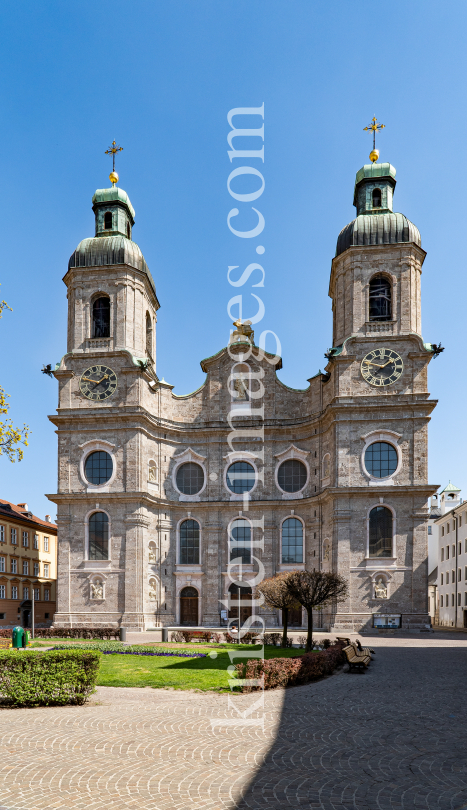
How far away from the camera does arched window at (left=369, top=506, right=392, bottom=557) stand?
136ft

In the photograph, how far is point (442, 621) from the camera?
61656mm

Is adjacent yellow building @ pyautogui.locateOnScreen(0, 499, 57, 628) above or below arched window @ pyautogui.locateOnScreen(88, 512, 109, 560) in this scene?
below

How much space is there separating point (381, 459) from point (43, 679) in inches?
1226

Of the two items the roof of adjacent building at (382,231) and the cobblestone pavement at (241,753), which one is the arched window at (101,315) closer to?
the roof of adjacent building at (382,231)

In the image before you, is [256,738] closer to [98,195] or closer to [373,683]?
[373,683]

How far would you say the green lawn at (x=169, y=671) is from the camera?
1858 cm

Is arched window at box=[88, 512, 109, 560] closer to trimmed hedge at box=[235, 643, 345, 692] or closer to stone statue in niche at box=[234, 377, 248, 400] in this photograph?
stone statue in niche at box=[234, 377, 248, 400]

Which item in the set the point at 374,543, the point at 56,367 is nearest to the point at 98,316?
the point at 56,367

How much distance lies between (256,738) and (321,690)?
6.08 m

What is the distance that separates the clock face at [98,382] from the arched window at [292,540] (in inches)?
632

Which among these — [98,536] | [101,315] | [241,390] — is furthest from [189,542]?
[101,315]

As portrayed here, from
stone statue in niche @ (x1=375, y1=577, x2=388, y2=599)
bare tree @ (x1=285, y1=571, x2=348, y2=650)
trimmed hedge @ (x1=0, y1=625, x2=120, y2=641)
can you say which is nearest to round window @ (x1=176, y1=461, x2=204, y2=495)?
trimmed hedge @ (x1=0, y1=625, x2=120, y2=641)

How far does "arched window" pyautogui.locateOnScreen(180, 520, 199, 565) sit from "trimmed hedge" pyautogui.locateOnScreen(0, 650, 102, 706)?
32503mm

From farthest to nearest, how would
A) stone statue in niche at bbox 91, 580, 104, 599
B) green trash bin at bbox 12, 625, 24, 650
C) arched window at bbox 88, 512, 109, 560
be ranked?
arched window at bbox 88, 512, 109, 560 < stone statue in niche at bbox 91, 580, 104, 599 < green trash bin at bbox 12, 625, 24, 650
